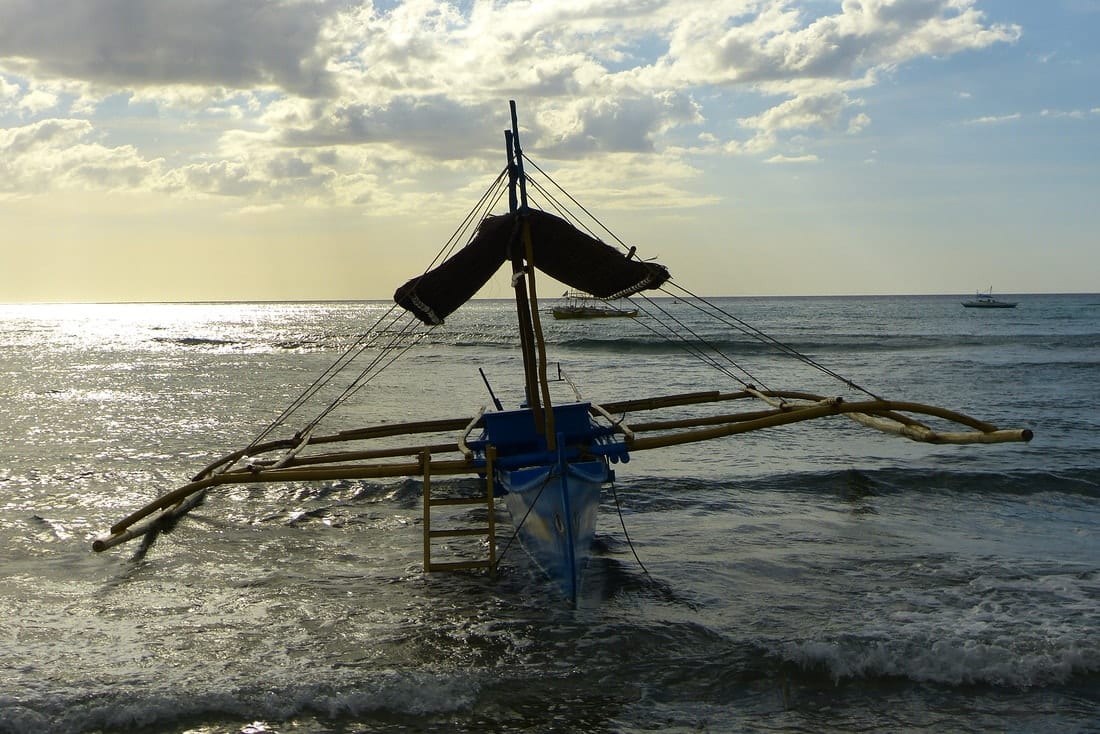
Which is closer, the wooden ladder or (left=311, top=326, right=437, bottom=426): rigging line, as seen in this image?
the wooden ladder

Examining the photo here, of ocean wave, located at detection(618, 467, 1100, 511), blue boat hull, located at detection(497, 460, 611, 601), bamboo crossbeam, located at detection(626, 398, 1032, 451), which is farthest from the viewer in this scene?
ocean wave, located at detection(618, 467, 1100, 511)

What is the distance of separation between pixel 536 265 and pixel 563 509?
2.93m

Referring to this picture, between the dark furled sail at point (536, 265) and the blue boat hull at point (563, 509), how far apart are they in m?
2.13

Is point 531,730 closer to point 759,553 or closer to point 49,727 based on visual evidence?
point 49,727

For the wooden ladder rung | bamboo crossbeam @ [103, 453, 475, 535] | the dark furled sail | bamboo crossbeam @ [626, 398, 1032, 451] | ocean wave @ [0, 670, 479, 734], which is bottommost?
ocean wave @ [0, 670, 479, 734]

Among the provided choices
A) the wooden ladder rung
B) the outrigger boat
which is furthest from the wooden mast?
the wooden ladder rung

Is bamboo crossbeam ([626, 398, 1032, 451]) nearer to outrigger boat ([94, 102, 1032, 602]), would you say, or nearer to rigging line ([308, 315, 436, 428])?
outrigger boat ([94, 102, 1032, 602])

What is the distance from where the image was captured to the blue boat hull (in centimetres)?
840

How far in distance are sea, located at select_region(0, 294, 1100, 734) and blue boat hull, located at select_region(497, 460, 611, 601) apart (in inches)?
13.6

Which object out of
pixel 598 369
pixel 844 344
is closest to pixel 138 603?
pixel 598 369

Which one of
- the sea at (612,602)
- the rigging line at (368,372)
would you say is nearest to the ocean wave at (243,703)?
the sea at (612,602)

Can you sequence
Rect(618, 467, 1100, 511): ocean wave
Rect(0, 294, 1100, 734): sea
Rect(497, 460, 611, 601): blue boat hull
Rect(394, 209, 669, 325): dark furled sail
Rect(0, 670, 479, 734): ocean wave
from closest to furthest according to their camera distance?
1. Rect(0, 670, 479, 734): ocean wave
2. Rect(0, 294, 1100, 734): sea
3. Rect(497, 460, 611, 601): blue boat hull
4. Rect(394, 209, 669, 325): dark furled sail
5. Rect(618, 467, 1100, 511): ocean wave

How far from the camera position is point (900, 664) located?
23.7 feet

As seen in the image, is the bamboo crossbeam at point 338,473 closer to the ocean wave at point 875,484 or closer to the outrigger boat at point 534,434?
the outrigger boat at point 534,434
